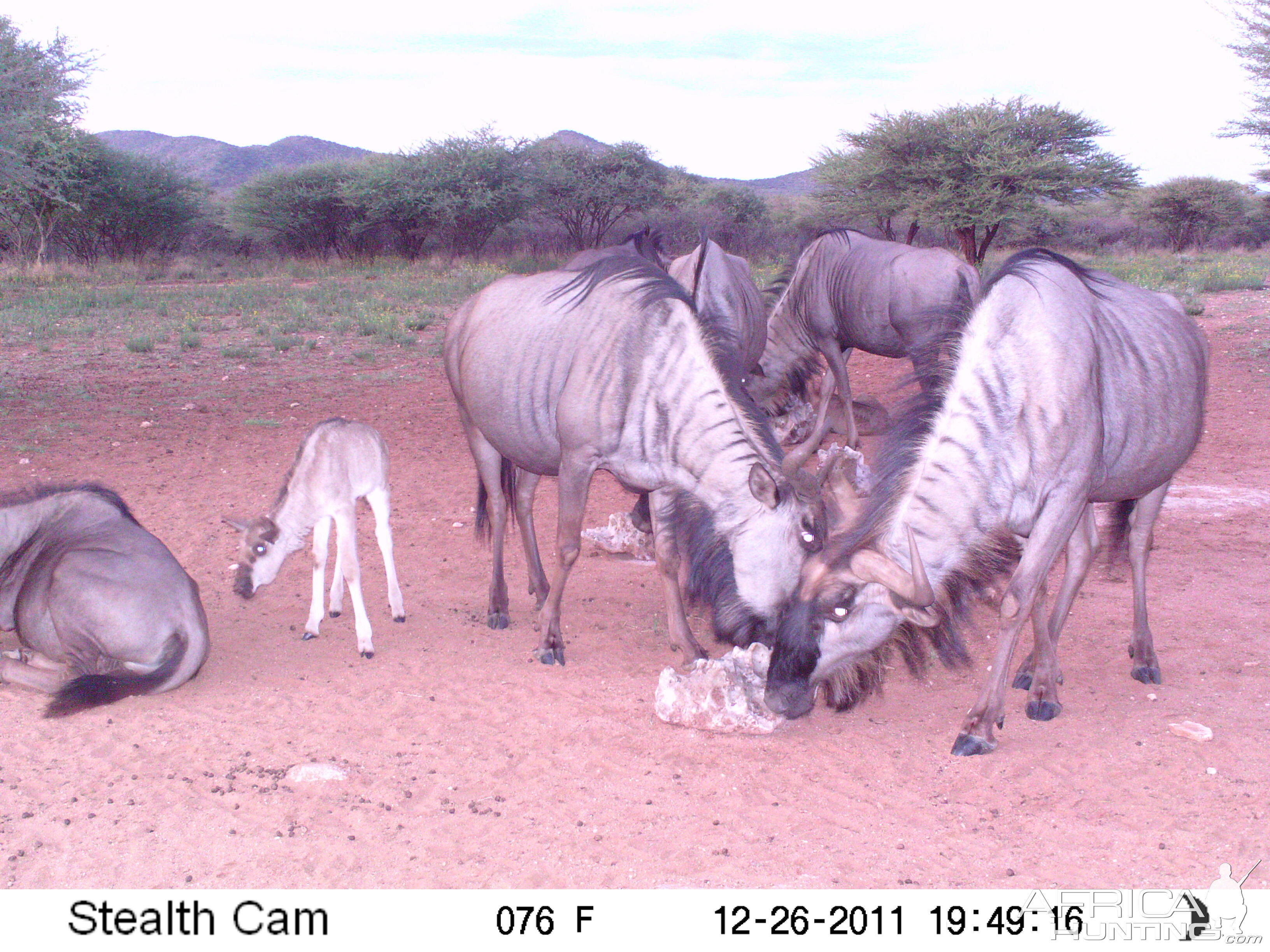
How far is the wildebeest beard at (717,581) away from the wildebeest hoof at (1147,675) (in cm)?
200

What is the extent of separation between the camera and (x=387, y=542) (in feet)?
18.9

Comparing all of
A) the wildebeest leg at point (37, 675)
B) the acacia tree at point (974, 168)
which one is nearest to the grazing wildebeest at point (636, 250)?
the wildebeest leg at point (37, 675)

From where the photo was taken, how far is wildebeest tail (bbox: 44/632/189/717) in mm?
4418

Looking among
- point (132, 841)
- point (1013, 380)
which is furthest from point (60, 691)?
point (1013, 380)

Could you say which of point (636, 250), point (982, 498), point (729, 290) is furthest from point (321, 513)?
point (729, 290)

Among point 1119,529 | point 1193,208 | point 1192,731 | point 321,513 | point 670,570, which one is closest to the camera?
point 1192,731

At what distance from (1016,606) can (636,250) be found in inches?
140

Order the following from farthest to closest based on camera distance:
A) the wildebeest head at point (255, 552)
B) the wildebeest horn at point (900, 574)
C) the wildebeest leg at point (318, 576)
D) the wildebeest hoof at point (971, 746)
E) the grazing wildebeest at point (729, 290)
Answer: the grazing wildebeest at point (729, 290), the wildebeest leg at point (318, 576), the wildebeest head at point (255, 552), the wildebeest hoof at point (971, 746), the wildebeest horn at point (900, 574)

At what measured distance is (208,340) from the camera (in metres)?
15.7

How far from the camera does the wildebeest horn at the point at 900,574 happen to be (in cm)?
384

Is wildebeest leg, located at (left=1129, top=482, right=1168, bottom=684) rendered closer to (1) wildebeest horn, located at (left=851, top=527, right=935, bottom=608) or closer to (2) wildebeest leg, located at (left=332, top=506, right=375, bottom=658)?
(1) wildebeest horn, located at (left=851, top=527, right=935, bottom=608)

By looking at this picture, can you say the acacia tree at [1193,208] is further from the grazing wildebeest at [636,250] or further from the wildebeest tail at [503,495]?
the wildebeest tail at [503,495]

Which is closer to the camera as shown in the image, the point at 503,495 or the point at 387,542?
the point at 387,542

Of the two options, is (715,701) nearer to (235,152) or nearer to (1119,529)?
(1119,529)
